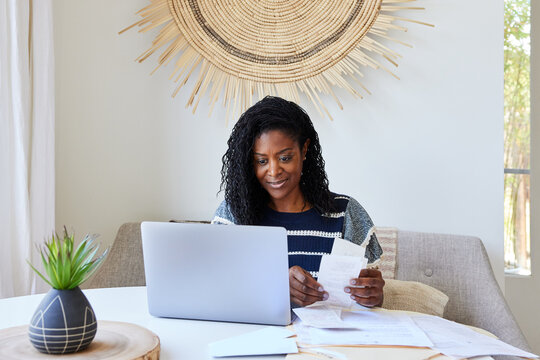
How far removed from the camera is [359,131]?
2.29 meters

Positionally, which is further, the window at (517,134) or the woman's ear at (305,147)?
the window at (517,134)

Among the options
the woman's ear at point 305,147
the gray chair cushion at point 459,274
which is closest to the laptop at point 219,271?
the woman's ear at point 305,147

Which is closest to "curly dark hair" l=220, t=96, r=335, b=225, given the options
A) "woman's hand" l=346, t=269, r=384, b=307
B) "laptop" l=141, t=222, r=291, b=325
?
"woman's hand" l=346, t=269, r=384, b=307

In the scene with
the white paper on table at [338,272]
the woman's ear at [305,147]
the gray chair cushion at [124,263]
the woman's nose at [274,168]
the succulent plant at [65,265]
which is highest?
the woman's ear at [305,147]

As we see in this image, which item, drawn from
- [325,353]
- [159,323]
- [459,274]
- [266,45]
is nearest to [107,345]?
[159,323]

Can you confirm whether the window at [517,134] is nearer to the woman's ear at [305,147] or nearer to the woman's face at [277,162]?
the woman's ear at [305,147]

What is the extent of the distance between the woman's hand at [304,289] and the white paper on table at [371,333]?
0.07 meters

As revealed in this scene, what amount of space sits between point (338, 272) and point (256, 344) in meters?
0.25

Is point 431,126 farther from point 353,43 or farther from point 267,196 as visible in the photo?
point 267,196

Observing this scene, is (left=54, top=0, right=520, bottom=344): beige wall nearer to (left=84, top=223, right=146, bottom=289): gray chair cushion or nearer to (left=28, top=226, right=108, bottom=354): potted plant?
(left=84, top=223, right=146, bottom=289): gray chair cushion

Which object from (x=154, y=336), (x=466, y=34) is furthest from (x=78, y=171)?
(x=466, y=34)

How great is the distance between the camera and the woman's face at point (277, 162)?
168 centimetres

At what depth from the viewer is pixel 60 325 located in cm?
103

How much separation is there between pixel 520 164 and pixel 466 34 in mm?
956
